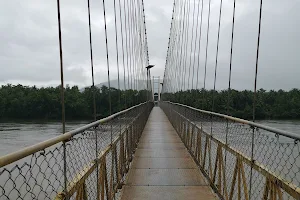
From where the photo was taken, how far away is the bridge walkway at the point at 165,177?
323cm

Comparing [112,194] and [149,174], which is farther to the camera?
[149,174]

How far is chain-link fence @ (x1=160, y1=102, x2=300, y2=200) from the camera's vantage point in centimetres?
174

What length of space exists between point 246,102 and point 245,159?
9.84 meters

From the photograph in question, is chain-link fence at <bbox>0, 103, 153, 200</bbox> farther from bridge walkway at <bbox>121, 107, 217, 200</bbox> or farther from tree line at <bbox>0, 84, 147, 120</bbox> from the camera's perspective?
tree line at <bbox>0, 84, 147, 120</bbox>

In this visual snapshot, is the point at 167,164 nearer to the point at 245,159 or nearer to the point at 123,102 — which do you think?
the point at 245,159

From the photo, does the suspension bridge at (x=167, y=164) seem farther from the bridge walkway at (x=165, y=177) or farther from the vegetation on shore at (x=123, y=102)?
the vegetation on shore at (x=123, y=102)

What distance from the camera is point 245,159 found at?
7.41ft

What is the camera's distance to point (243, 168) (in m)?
2.32

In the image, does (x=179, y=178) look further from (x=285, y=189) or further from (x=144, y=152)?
(x=285, y=189)

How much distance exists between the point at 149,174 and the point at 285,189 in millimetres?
2603

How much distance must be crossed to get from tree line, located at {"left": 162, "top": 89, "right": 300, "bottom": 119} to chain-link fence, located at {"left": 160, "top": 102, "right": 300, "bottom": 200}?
4.50 meters

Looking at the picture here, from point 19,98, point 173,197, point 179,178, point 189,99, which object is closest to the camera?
point 173,197

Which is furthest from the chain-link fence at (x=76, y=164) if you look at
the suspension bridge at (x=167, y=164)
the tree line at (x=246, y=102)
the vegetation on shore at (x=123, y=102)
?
the tree line at (x=246, y=102)

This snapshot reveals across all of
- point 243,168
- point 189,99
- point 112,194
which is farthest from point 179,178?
point 189,99
